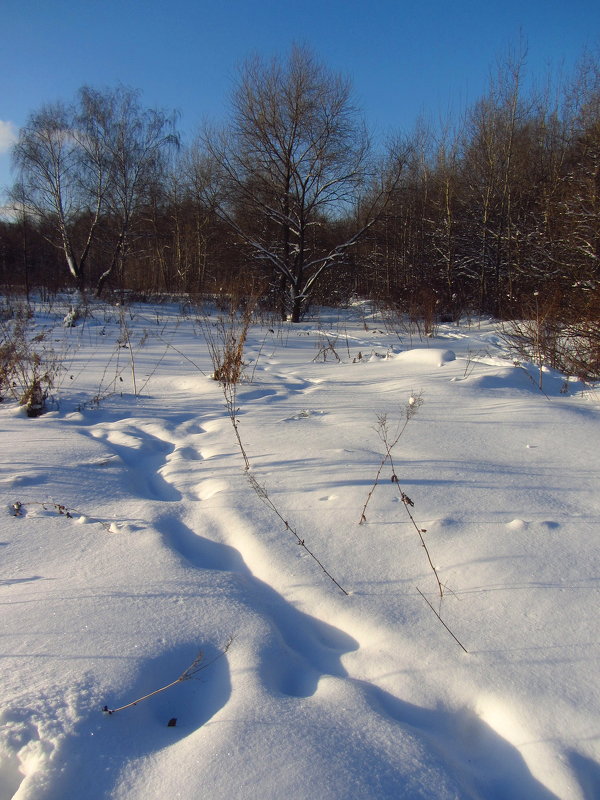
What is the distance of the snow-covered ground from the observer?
111 centimetres

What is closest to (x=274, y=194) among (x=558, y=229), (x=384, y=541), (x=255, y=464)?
(x=558, y=229)

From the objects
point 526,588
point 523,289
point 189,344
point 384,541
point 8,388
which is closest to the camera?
point 526,588

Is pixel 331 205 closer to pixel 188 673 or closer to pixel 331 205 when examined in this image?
pixel 331 205

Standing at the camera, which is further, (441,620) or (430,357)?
(430,357)

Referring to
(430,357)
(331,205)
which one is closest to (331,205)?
(331,205)

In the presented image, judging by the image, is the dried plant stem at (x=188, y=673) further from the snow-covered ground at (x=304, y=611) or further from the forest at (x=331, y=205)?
the forest at (x=331, y=205)

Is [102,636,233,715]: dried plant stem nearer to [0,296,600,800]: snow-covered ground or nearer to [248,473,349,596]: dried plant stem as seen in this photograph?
[0,296,600,800]: snow-covered ground

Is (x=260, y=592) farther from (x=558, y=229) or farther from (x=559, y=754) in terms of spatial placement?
(x=558, y=229)

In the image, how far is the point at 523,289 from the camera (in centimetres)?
1276

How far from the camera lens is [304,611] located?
1712mm

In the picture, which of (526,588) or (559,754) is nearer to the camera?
(559,754)

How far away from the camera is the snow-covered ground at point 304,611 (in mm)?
1110

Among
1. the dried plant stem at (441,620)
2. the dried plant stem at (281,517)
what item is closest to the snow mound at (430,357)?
the dried plant stem at (281,517)

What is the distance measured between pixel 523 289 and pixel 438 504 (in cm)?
1206
